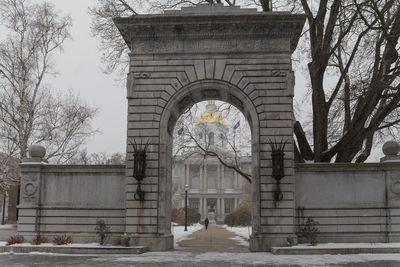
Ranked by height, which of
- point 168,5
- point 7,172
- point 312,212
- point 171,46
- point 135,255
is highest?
point 168,5

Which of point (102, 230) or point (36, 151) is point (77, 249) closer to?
point (102, 230)

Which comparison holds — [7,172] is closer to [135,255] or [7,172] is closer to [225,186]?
[135,255]

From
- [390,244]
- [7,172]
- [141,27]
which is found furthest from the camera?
[7,172]

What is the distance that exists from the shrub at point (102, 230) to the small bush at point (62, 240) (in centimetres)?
116

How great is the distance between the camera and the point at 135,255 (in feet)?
57.5

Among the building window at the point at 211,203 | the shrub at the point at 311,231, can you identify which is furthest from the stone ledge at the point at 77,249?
the building window at the point at 211,203

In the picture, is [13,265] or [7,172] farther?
[7,172]

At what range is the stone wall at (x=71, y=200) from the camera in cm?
2023

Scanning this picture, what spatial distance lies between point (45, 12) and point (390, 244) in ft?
92.4

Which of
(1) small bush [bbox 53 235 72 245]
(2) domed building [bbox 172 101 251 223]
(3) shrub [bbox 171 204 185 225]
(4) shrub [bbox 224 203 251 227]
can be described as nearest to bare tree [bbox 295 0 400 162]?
(1) small bush [bbox 53 235 72 245]

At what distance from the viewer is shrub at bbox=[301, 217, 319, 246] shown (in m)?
18.9

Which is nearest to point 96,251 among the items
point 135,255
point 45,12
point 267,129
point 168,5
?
point 135,255

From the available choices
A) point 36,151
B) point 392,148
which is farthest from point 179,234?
point 392,148

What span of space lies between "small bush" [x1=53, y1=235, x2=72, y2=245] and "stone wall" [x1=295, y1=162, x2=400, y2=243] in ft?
31.5
